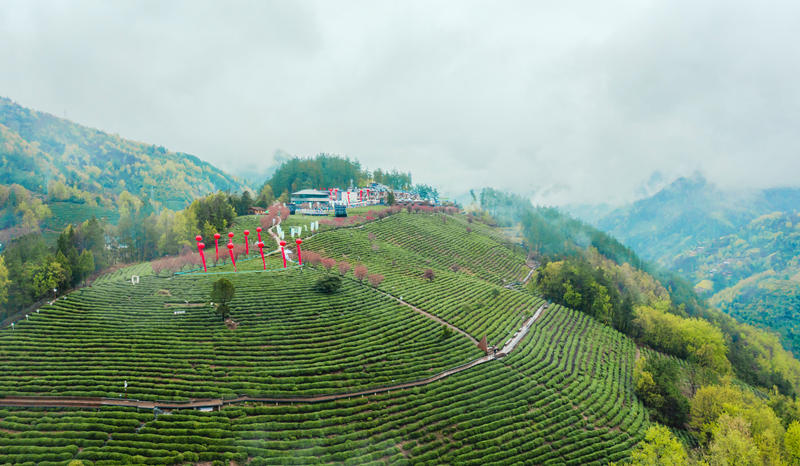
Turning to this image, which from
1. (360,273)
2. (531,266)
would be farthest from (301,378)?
(531,266)

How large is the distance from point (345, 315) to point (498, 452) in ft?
69.5

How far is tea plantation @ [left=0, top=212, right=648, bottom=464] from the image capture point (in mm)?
25469

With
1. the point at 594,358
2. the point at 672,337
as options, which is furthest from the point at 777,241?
the point at 594,358

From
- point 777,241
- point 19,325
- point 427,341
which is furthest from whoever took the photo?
point 777,241

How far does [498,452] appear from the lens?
2866 centimetres

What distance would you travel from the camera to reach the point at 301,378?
Result: 3131 cm

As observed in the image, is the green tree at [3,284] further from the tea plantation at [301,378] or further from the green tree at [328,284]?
the green tree at [328,284]

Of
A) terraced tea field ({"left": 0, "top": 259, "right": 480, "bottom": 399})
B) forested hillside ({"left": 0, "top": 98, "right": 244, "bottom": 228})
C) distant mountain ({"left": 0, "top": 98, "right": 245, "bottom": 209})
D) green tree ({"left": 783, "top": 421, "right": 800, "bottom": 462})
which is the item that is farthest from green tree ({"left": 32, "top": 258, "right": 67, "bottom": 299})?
distant mountain ({"left": 0, "top": 98, "right": 245, "bottom": 209})

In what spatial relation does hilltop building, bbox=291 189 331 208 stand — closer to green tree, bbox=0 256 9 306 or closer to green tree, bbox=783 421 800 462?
→ green tree, bbox=0 256 9 306

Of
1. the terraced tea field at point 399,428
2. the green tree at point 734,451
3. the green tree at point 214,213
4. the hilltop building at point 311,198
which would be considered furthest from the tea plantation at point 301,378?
the hilltop building at point 311,198

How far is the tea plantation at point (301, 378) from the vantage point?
83.6ft

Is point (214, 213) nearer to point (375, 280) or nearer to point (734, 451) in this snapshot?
point (375, 280)

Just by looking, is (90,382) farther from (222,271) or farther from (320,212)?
(320,212)

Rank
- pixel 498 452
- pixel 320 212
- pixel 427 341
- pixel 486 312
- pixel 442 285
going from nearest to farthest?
pixel 498 452
pixel 427 341
pixel 486 312
pixel 442 285
pixel 320 212
